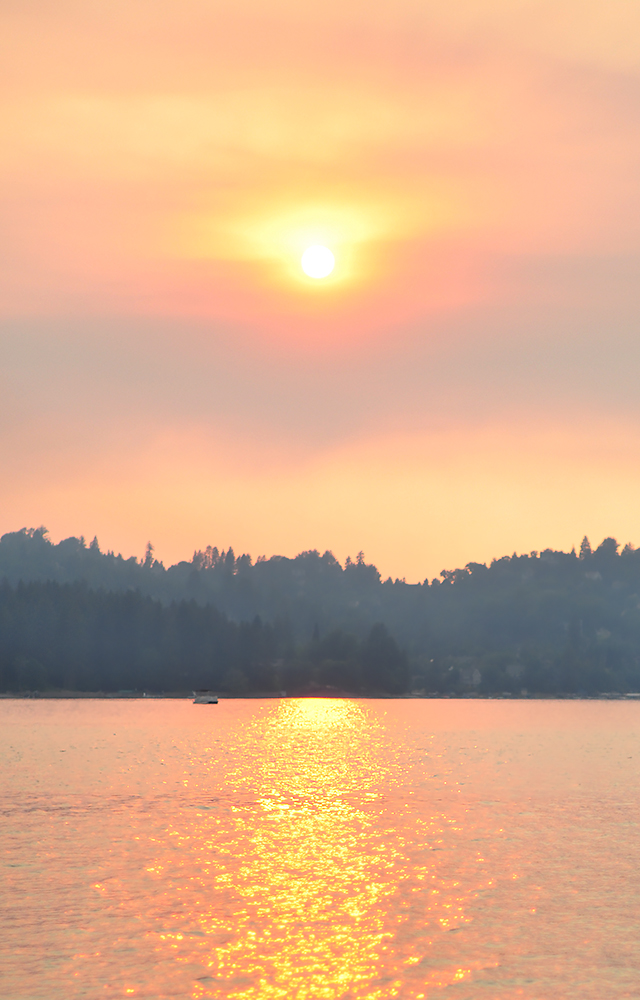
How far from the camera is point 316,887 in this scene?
50094 mm

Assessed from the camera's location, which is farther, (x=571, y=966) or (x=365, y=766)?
(x=365, y=766)

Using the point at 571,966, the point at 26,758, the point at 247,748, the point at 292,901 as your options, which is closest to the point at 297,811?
the point at 292,901

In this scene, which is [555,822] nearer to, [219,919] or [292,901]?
[292,901]

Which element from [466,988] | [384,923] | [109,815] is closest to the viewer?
[466,988]

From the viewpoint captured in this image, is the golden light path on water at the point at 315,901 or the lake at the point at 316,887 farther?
the lake at the point at 316,887

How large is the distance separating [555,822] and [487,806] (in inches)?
388

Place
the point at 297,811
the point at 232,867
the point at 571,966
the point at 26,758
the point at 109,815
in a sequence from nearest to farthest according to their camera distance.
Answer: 1. the point at 571,966
2. the point at 232,867
3. the point at 109,815
4. the point at 297,811
5. the point at 26,758

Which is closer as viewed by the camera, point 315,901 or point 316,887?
point 315,901

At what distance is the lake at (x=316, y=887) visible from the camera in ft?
117

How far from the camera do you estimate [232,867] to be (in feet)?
179

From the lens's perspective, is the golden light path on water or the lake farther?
the lake

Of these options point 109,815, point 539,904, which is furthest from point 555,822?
point 109,815

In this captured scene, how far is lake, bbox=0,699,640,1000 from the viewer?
3572 cm

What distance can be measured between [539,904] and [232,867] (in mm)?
16533
